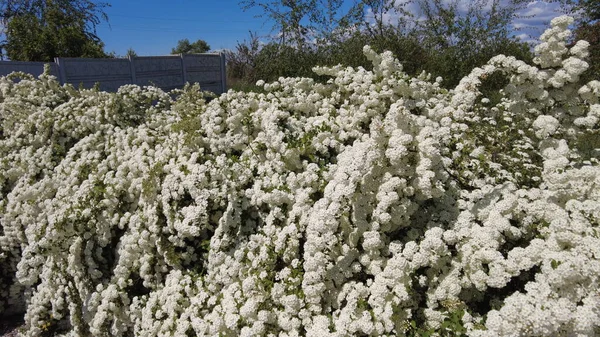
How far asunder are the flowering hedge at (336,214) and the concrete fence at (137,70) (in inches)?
321

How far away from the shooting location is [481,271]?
238 centimetres

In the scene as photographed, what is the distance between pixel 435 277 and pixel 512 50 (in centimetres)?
842

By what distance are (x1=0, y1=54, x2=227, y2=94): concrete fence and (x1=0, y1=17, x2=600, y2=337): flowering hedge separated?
8150mm

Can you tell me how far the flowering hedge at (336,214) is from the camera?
96.0 inches

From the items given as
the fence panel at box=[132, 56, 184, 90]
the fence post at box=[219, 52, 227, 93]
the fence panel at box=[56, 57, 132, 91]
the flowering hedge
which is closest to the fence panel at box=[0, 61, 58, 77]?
the fence panel at box=[56, 57, 132, 91]

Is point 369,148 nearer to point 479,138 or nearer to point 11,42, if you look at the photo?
point 479,138

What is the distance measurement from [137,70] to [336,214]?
1508 centimetres

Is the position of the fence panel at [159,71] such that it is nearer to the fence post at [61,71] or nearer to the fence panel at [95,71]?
the fence panel at [95,71]

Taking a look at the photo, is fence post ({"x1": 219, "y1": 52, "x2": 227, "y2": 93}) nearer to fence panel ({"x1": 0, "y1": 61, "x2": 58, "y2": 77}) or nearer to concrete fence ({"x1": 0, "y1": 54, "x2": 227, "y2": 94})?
concrete fence ({"x1": 0, "y1": 54, "x2": 227, "y2": 94})

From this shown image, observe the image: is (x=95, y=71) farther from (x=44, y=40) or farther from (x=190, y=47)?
(x=190, y=47)

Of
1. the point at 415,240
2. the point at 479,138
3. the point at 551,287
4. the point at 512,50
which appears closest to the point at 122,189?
the point at 415,240

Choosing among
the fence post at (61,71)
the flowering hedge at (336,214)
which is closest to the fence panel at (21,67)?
the fence post at (61,71)

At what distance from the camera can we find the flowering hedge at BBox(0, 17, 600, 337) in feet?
8.00

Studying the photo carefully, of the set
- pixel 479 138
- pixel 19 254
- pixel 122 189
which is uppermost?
pixel 479 138
